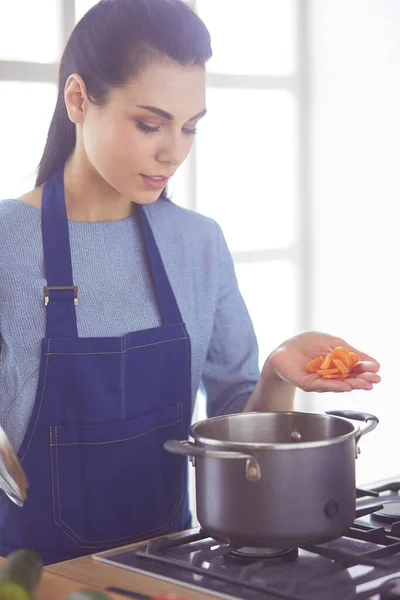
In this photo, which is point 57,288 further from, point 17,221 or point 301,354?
point 301,354

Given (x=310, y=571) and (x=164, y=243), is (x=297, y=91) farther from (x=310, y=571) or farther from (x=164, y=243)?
(x=310, y=571)

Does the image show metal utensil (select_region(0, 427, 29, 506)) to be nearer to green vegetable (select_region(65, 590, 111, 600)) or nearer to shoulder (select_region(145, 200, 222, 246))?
green vegetable (select_region(65, 590, 111, 600))

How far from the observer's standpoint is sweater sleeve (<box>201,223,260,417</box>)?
2027 mm

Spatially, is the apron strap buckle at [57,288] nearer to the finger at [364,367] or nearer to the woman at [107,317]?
the woman at [107,317]

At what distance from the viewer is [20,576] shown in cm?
121

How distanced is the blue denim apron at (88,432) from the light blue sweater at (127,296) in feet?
0.09

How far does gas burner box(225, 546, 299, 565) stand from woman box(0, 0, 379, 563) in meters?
0.32

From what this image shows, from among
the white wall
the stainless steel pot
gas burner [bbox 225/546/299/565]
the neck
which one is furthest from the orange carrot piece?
the white wall

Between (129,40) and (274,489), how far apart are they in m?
0.88

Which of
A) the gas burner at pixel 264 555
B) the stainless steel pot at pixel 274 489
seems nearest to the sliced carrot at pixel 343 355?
the stainless steel pot at pixel 274 489

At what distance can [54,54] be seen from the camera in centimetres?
334

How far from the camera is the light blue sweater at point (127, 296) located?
1.78m

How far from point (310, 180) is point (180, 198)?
0.77m

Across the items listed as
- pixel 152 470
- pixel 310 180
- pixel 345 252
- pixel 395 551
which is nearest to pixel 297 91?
pixel 310 180
